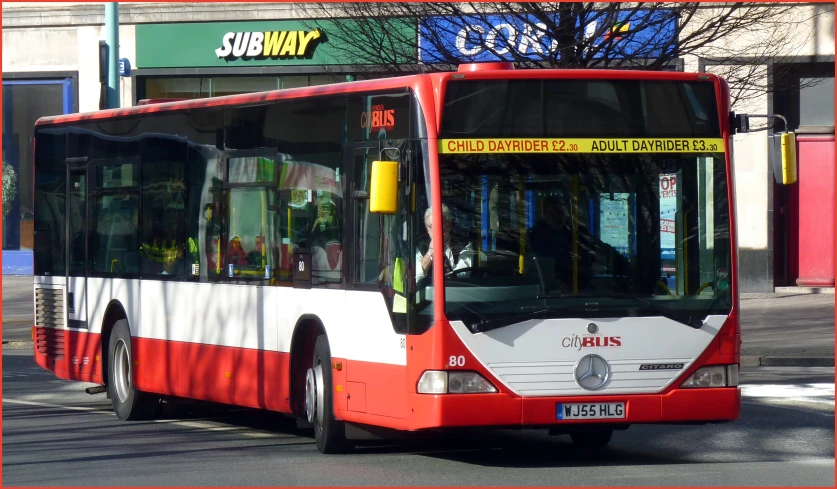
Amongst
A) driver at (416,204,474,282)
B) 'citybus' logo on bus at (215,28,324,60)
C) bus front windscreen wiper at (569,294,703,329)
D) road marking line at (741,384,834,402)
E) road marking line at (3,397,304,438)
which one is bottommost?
road marking line at (3,397,304,438)

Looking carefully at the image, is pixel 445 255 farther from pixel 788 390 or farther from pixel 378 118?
pixel 788 390

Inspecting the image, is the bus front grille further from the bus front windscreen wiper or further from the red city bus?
the bus front windscreen wiper

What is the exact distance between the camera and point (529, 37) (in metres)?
18.6

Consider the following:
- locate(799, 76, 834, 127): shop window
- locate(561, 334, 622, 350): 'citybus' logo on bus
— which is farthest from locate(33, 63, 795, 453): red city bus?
locate(799, 76, 834, 127): shop window

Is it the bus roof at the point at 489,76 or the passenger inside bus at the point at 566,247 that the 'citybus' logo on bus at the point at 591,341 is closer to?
the passenger inside bus at the point at 566,247

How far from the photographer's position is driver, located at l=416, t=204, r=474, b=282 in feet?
31.1

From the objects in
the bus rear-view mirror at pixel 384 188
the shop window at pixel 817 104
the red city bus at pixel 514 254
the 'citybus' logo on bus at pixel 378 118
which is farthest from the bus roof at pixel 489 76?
the shop window at pixel 817 104

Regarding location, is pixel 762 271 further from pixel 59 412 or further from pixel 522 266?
pixel 522 266

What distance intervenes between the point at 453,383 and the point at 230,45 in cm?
2235

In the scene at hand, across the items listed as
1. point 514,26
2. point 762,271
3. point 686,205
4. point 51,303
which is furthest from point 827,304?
point 686,205

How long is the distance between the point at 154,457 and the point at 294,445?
1.20 metres

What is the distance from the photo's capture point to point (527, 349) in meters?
9.50

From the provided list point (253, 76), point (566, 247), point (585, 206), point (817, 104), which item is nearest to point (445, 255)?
point (566, 247)

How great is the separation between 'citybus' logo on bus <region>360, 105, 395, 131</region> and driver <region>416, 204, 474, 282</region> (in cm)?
87
